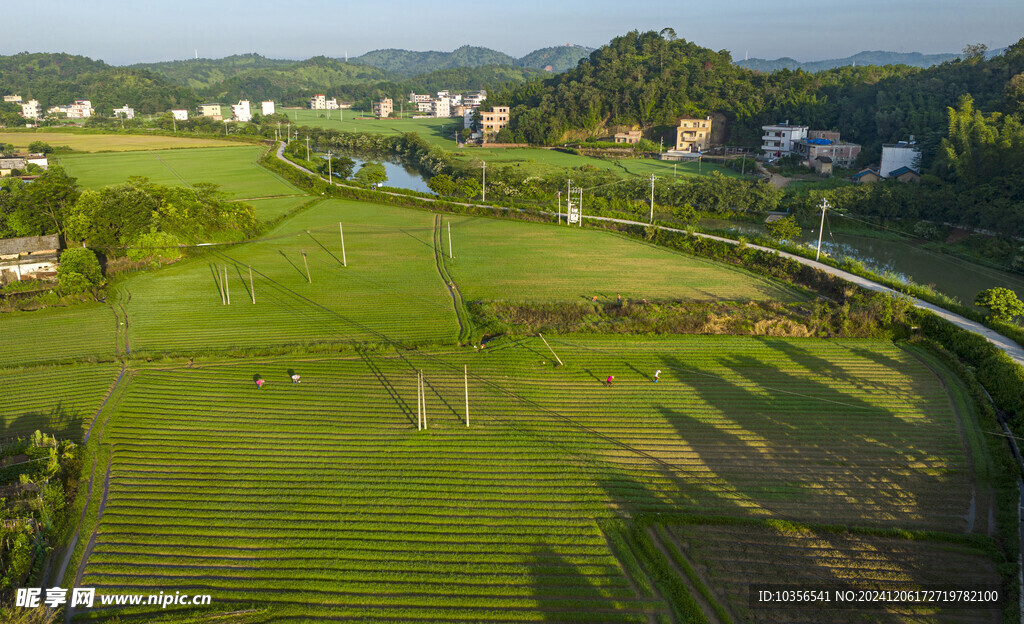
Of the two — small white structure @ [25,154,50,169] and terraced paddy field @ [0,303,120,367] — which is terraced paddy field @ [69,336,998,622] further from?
small white structure @ [25,154,50,169]

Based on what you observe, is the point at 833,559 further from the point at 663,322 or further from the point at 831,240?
the point at 831,240

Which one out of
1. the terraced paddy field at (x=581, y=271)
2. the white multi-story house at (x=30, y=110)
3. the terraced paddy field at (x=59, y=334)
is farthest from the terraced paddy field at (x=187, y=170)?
the white multi-story house at (x=30, y=110)

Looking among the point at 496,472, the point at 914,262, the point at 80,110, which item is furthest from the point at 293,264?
the point at 80,110

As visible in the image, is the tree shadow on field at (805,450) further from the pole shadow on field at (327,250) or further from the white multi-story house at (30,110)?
the white multi-story house at (30,110)

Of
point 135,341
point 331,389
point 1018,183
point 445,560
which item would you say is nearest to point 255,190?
point 135,341

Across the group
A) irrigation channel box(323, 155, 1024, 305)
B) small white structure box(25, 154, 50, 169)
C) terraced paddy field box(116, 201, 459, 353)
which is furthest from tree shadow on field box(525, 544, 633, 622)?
small white structure box(25, 154, 50, 169)

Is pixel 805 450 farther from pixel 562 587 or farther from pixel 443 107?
pixel 443 107
